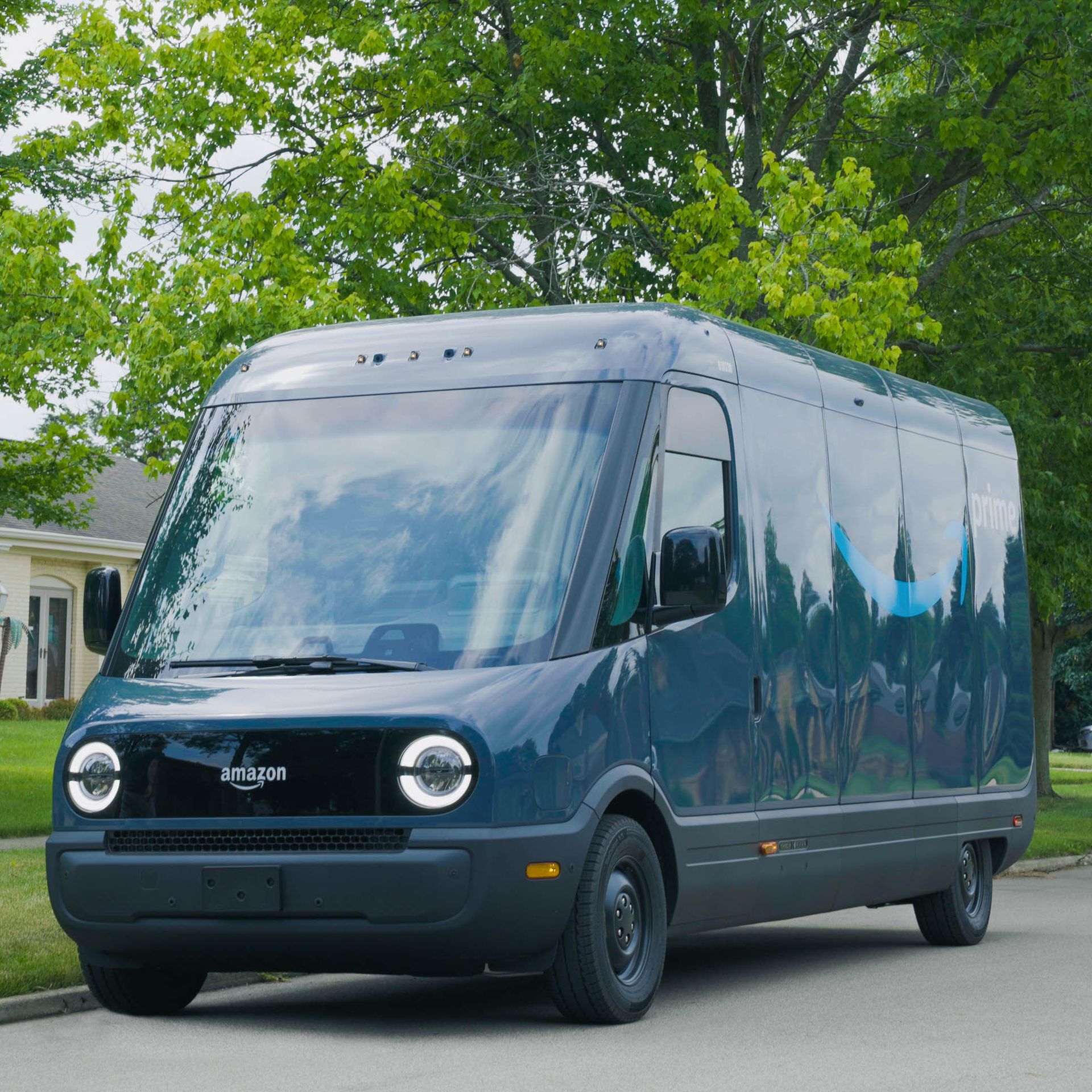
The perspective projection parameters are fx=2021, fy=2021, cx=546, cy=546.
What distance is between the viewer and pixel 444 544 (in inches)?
340

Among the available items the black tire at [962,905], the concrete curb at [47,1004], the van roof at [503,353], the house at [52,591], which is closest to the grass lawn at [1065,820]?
the black tire at [962,905]

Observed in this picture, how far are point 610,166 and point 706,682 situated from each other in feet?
42.1

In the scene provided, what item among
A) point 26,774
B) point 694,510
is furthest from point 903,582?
point 26,774

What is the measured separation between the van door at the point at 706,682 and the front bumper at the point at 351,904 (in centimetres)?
90

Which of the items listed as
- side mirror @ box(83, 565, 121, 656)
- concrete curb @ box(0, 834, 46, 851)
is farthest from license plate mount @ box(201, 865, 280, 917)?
concrete curb @ box(0, 834, 46, 851)

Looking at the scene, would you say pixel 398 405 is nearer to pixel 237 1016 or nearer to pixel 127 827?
pixel 127 827

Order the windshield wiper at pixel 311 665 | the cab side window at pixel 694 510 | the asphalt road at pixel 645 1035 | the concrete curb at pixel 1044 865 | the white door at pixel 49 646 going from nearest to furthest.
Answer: the asphalt road at pixel 645 1035 → the windshield wiper at pixel 311 665 → the cab side window at pixel 694 510 → the concrete curb at pixel 1044 865 → the white door at pixel 49 646

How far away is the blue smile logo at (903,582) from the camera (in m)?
11.0

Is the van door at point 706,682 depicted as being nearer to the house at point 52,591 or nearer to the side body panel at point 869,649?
the side body panel at point 869,649

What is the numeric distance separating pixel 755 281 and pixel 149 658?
941 cm

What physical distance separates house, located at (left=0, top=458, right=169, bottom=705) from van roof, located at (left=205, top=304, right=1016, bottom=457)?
105 ft

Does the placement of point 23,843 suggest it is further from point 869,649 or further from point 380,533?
point 380,533

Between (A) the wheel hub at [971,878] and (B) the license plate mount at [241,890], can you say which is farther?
(A) the wheel hub at [971,878]

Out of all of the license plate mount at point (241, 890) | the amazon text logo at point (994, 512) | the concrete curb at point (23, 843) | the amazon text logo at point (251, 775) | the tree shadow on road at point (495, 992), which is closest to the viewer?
the license plate mount at point (241, 890)
